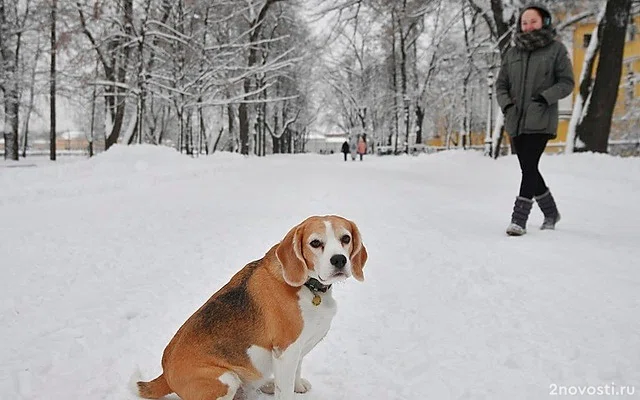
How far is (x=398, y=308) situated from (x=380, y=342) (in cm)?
67

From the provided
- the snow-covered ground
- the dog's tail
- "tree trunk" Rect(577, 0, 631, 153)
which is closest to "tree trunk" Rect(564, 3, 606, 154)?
"tree trunk" Rect(577, 0, 631, 153)

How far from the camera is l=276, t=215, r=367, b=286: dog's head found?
2.47m

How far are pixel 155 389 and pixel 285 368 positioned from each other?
0.75m

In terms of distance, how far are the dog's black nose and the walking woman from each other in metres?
4.51

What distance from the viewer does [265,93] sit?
40.7 m

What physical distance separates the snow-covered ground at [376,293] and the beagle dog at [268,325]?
1.35 ft

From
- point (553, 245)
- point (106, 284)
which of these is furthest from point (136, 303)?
point (553, 245)

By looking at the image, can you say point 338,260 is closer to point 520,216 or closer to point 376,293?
point 376,293

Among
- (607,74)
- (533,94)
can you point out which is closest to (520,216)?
(533,94)

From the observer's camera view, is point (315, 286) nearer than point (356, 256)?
Yes

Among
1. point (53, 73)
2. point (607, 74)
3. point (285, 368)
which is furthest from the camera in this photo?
point (53, 73)

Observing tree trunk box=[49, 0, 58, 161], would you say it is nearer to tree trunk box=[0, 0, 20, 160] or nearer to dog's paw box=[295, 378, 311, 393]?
tree trunk box=[0, 0, 20, 160]

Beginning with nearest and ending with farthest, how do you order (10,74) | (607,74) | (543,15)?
1. (543,15)
2. (607,74)
3. (10,74)

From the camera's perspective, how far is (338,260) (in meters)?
2.46
